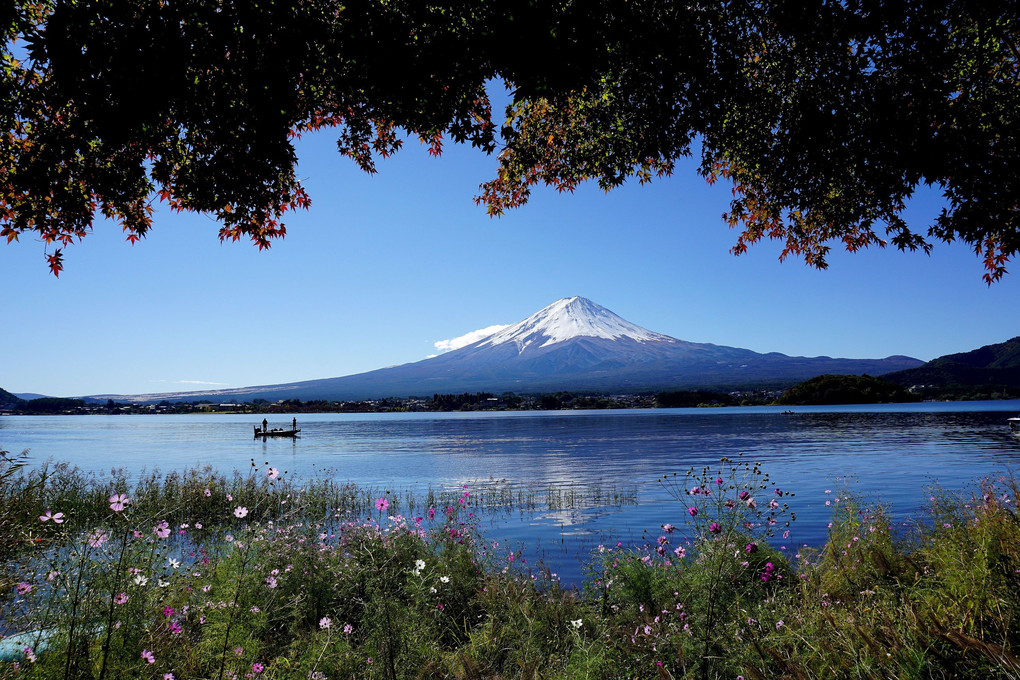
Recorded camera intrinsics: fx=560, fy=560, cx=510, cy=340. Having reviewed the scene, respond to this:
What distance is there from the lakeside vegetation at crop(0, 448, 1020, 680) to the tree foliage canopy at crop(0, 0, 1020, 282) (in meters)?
3.52

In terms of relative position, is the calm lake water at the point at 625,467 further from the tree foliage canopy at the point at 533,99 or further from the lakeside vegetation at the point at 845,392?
the lakeside vegetation at the point at 845,392

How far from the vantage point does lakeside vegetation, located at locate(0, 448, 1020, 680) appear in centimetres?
428

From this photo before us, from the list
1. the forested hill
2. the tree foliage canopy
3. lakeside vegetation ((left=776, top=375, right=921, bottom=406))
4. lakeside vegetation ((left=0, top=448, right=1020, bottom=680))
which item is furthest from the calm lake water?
the forested hill

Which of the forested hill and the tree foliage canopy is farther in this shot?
the forested hill

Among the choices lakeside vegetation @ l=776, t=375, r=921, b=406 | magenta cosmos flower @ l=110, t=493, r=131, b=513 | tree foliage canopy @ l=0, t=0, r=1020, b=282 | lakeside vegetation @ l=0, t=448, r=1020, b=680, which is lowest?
lakeside vegetation @ l=776, t=375, r=921, b=406

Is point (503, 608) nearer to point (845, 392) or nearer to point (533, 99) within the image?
point (533, 99)

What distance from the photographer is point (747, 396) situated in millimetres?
183625

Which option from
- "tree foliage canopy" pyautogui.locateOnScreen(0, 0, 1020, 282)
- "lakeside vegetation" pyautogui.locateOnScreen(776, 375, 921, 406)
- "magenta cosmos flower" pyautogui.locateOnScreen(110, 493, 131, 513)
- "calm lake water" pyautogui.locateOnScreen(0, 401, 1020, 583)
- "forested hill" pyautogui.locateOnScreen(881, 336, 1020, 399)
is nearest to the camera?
"magenta cosmos flower" pyautogui.locateOnScreen(110, 493, 131, 513)

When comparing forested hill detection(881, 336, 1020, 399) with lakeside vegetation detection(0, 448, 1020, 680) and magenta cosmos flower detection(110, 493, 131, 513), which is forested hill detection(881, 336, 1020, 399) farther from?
magenta cosmos flower detection(110, 493, 131, 513)

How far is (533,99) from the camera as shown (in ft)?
21.9

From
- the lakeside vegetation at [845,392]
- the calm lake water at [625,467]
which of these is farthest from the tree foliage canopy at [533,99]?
the lakeside vegetation at [845,392]

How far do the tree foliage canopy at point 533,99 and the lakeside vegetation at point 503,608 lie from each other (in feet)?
11.6

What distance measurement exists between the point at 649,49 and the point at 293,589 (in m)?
8.44

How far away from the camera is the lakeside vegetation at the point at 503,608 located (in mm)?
4281
